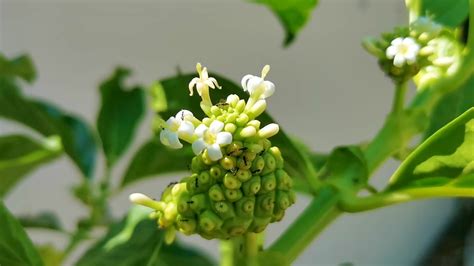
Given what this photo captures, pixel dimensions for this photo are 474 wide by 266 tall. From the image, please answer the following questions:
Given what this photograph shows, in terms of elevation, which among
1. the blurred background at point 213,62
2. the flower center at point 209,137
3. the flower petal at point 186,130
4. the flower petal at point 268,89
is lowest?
the blurred background at point 213,62

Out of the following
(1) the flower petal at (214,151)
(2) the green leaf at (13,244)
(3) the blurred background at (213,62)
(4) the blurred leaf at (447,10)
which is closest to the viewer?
(1) the flower petal at (214,151)

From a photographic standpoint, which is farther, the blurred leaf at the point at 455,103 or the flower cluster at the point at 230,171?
the blurred leaf at the point at 455,103

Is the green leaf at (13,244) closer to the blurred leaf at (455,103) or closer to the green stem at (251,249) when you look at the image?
the green stem at (251,249)

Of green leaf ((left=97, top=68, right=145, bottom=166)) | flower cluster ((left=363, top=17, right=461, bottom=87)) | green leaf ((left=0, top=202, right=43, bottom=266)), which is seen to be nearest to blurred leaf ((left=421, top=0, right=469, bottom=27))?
flower cluster ((left=363, top=17, right=461, bottom=87))

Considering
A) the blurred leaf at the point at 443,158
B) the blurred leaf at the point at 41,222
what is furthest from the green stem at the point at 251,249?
the blurred leaf at the point at 41,222

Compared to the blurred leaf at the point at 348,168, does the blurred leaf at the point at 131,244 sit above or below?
above

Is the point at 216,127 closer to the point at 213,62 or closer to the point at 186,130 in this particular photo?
the point at 186,130
